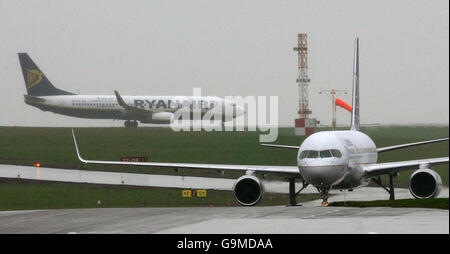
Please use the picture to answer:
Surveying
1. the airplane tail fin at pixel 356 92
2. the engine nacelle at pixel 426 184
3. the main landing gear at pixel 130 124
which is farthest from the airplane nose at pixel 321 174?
the main landing gear at pixel 130 124

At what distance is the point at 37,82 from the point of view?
511ft

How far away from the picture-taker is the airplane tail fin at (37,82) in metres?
155

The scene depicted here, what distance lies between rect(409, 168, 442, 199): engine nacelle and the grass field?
11434mm

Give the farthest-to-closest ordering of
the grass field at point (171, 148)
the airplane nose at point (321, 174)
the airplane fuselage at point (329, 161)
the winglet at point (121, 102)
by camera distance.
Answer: the winglet at point (121, 102), the grass field at point (171, 148), the airplane fuselage at point (329, 161), the airplane nose at point (321, 174)

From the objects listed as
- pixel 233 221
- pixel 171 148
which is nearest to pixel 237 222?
pixel 233 221

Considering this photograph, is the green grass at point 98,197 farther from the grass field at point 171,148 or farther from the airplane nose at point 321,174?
the airplane nose at point 321,174

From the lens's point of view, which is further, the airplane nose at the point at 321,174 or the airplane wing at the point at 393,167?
the airplane wing at the point at 393,167

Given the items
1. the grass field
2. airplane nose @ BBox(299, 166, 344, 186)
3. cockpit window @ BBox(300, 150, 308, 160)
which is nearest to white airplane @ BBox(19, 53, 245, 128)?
the grass field

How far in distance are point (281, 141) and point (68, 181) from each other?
142ft

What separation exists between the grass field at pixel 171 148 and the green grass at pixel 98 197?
1178 centimetres

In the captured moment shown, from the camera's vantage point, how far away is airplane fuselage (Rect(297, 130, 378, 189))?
4128 cm

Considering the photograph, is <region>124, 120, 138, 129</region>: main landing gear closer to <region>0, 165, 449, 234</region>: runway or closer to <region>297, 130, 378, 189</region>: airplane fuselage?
<region>297, 130, 378, 189</region>: airplane fuselage
